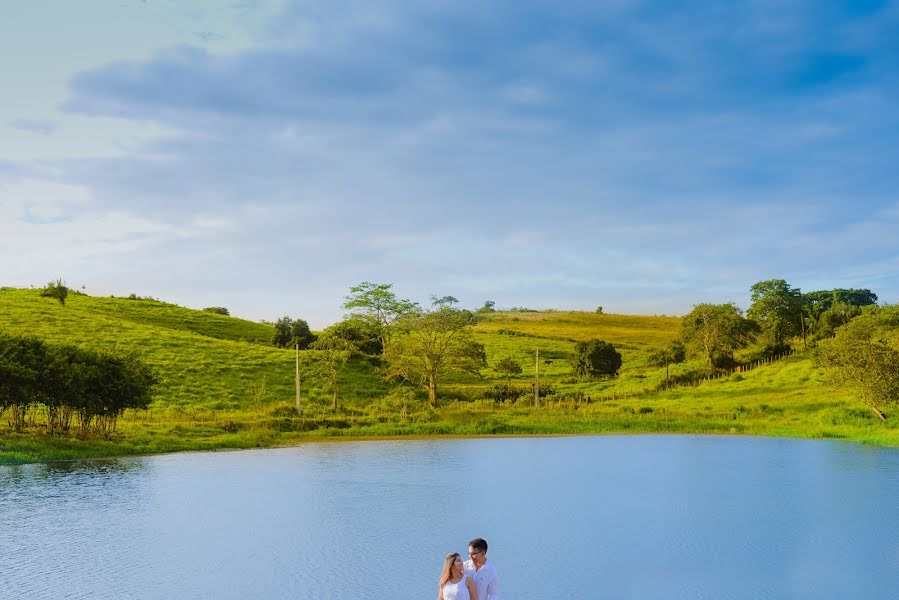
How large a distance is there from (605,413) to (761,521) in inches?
1316

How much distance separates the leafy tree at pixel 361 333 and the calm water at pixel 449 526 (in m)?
46.0

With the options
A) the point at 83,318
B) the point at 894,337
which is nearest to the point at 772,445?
the point at 894,337

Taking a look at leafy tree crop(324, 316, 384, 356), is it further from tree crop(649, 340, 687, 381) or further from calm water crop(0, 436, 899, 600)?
calm water crop(0, 436, 899, 600)

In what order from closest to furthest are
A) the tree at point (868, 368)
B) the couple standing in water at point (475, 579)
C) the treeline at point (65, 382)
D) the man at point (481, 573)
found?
1. the couple standing in water at point (475, 579)
2. the man at point (481, 573)
3. the treeline at point (65, 382)
4. the tree at point (868, 368)

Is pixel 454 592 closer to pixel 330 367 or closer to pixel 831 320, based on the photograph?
pixel 330 367

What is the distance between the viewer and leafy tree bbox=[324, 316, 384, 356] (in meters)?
82.0

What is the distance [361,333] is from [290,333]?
11.1m

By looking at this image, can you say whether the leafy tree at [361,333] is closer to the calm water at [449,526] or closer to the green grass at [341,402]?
the green grass at [341,402]

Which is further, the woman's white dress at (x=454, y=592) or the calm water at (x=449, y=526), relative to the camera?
the calm water at (x=449, y=526)

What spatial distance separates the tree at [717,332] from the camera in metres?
81.1

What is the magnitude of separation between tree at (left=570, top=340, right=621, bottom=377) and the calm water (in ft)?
170

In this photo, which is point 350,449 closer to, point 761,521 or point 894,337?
point 761,521

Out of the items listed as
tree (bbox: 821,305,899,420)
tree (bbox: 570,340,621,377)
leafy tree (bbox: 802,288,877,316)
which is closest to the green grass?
tree (bbox: 821,305,899,420)

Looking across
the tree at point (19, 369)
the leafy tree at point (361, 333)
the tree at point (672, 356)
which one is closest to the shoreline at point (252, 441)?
the tree at point (19, 369)
